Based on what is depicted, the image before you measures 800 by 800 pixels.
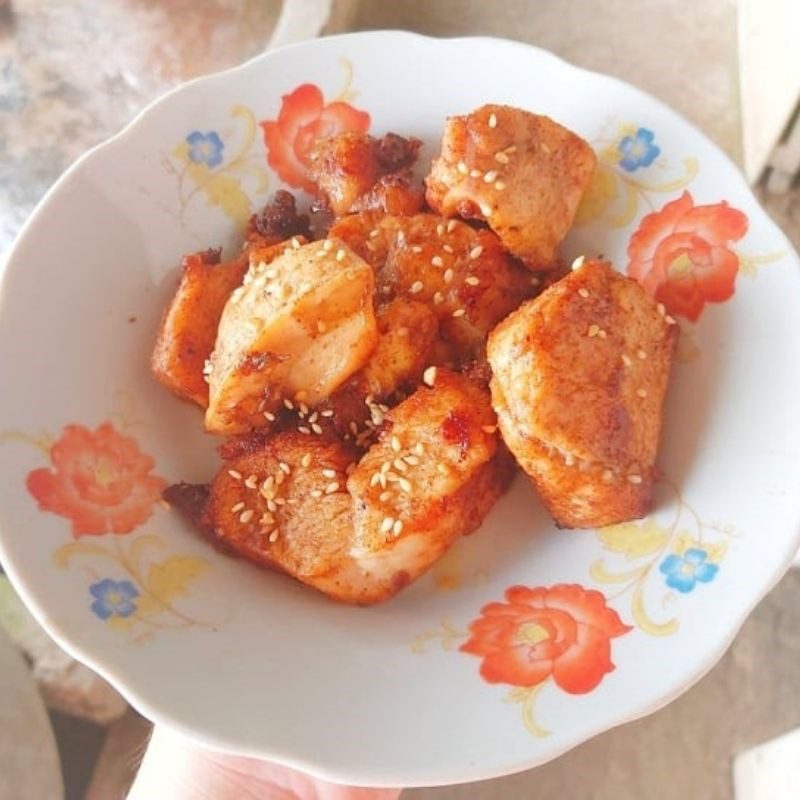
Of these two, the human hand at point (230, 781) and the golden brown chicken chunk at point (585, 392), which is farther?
the human hand at point (230, 781)

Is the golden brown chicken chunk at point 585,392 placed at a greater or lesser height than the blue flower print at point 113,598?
greater

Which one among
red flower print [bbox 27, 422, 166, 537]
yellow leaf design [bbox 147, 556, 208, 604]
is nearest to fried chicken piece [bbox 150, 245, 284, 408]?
red flower print [bbox 27, 422, 166, 537]

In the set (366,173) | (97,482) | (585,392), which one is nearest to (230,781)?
(97,482)

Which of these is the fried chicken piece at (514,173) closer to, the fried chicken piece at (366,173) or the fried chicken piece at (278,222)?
the fried chicken piece at (366,173)

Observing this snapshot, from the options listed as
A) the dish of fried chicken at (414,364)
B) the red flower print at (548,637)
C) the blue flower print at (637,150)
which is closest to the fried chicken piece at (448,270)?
the dish of fried chicken at (414,364)

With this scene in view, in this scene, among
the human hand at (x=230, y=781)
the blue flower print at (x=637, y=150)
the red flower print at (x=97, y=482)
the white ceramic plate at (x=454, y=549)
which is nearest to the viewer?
the white ceramic plate at (x=454, y=549)

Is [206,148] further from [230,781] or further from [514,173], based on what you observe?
[230,781]
